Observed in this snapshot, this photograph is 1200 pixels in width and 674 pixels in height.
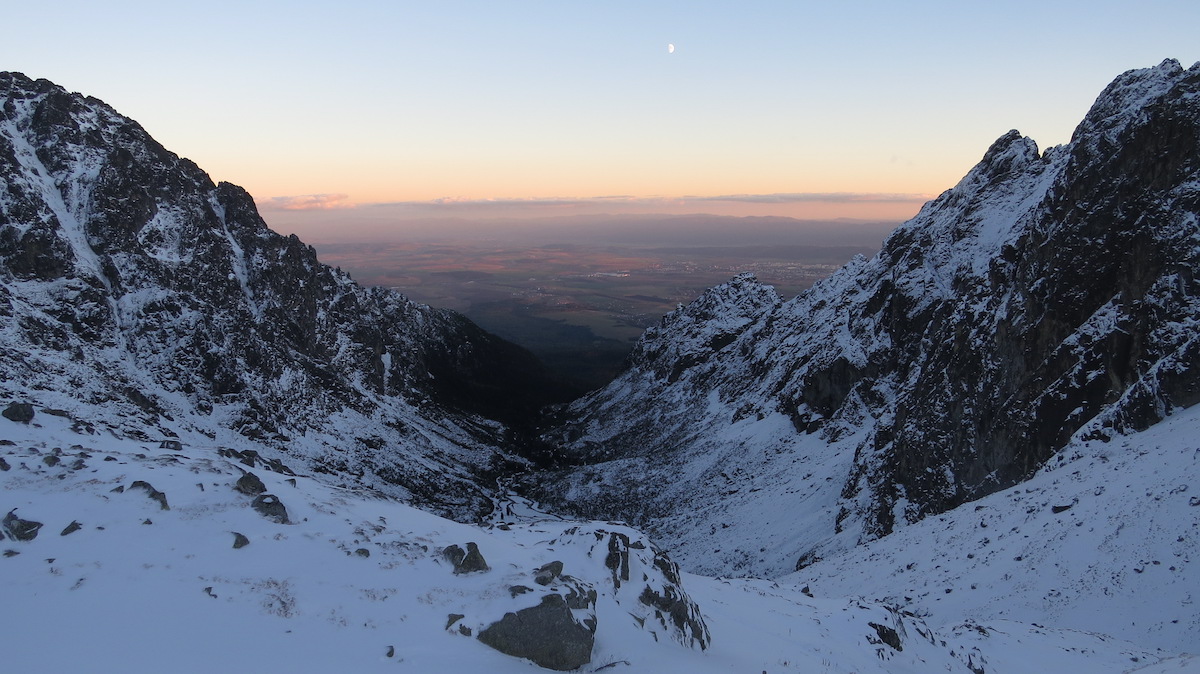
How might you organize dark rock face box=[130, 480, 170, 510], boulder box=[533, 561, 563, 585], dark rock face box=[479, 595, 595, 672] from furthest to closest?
1. dark rock face box=[130, 480, 170, 510]
2. boulder box=[533, 561, 563, 585]
3. dark rock face box=[479, 595, 595, 672]

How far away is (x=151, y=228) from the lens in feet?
261

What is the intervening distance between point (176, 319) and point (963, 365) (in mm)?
87413

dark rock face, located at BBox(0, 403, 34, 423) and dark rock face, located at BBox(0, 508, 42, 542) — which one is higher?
dark rock face, located at BBox(0, 403, 34, 423)

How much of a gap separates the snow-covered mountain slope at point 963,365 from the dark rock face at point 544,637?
110 ft

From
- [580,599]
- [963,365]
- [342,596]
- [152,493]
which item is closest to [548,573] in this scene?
[580,599]

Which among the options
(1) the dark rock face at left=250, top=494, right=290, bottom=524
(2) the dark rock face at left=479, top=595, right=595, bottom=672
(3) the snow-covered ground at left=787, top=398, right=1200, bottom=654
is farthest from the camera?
(3) the snow-covered ground at left=787, top=398, right=1200, bottom=654

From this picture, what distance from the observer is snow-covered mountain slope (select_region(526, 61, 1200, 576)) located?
36.3m

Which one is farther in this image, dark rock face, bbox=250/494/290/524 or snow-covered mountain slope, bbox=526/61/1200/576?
snow-covered mountain slope, bbox=526/61/1200/576

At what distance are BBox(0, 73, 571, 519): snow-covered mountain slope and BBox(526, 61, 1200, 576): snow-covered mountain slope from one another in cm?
2792

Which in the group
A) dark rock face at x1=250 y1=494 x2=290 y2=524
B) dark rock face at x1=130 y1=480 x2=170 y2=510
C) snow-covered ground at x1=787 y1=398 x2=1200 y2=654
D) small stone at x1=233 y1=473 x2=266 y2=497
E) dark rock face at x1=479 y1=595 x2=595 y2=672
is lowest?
snow-covered ground at x1=787 y1=398 x2=1200 y2=654

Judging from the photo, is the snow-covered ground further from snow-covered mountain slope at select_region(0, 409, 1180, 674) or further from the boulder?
the boulder

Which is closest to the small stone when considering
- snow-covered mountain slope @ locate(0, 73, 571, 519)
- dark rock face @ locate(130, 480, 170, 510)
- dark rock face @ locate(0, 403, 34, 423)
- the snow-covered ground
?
dark rock face @ locate(130, 480, 170, 510)

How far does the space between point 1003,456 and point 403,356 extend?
363 feet

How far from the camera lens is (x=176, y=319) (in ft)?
249
